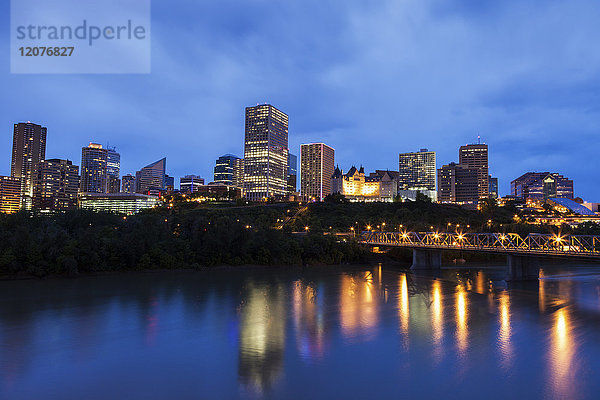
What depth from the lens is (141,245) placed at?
67312 millimetres

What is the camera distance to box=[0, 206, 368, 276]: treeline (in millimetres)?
58625

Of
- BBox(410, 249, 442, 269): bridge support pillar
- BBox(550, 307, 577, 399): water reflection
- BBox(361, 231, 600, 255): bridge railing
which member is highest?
BBox(361, 231, 600, 255): bridge railing

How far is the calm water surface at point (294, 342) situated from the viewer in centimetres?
2192

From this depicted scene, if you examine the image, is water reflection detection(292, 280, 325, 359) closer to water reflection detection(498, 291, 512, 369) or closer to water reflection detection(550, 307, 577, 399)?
water reflection detection(498, 291, 512, 369)

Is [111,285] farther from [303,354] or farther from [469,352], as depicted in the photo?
[469,352]

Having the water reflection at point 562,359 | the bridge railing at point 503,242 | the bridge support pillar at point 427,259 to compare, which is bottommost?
the water reflection at point 562,359

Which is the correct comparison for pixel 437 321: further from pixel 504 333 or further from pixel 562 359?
pixel 562 359

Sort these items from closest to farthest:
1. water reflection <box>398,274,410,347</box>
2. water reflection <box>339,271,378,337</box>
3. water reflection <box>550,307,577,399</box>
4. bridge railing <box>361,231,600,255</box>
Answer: water reflection <box>550,307,577,399</box>
water reflection <box>398,274,410,347</box>
water reflection <box>339,271,378,337</box>
bridge railing <box>361,231,600,255</box>

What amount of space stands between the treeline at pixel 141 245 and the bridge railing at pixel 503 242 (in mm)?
10902

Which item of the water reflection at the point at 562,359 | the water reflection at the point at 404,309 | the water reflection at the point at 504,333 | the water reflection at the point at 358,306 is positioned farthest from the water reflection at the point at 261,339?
the water reflection at the point at 562,359

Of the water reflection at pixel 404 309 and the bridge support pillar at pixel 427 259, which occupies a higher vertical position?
the bridge support pillar at pixel 427 259

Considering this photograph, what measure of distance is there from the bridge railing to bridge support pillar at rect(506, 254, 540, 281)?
1.66 metres

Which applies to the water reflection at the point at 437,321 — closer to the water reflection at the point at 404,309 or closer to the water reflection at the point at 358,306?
the water reflection at the point at 404,309

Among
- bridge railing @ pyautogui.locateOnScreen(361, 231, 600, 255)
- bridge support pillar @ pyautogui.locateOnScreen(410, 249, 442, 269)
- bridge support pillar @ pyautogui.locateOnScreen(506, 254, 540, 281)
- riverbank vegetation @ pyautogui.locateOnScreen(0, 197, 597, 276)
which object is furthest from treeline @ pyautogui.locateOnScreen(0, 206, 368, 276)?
bridge support pillar @ pyautogui.locateOnScreen(506, 254, 540, 281)
